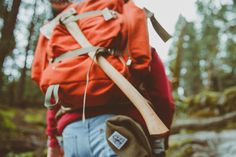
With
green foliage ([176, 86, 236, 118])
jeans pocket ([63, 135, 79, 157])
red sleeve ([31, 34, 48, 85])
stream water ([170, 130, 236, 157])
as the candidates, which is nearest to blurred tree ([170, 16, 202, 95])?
green foliage ([176, 86, 236, 118])

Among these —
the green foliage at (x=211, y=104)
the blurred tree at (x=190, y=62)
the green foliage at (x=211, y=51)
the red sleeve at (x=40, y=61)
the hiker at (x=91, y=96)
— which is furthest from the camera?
the blurred tree at (x=190, y=62)

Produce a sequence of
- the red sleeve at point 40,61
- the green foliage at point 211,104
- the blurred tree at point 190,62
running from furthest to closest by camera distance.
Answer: the blurred tree at point 190,62, the green foliage at point 211,104, the red sleeve at point 40,61

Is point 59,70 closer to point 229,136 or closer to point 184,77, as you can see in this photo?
point 229,136

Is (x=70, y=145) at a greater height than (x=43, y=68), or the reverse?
(x=43, y=68)

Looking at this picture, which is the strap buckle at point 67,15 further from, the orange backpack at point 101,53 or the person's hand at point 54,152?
the person's hand at point 54,152

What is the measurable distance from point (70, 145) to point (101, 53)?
0.50 metres

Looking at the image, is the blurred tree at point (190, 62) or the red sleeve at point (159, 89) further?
Result: the blurred tree at point (190, 62)

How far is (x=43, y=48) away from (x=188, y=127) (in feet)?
35.3

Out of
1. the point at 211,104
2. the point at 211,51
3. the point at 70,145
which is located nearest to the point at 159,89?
the point at 70,145

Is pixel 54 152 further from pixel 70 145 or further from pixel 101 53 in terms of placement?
pixel 101 53

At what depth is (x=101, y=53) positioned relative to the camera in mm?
1885

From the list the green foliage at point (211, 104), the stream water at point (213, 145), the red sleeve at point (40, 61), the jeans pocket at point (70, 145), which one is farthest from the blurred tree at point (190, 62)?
the jeans pocket at point (70, 145)

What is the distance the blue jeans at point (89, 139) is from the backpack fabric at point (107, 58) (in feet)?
0.30

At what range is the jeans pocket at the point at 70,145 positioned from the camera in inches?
74.4
